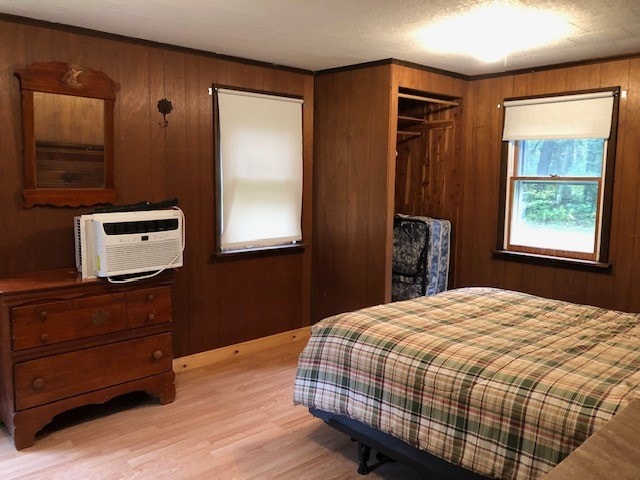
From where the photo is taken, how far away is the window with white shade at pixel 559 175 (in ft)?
12.9

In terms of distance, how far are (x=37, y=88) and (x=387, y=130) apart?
2330mm

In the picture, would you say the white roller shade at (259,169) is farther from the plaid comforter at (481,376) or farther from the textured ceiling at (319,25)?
the plaid comforter at (481,376)

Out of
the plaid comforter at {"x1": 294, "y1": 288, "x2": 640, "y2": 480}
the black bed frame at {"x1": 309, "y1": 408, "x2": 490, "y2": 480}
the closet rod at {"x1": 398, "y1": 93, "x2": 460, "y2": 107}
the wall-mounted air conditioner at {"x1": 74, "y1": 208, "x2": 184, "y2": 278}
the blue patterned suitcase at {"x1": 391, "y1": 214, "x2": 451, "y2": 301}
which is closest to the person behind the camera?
the plaid comforter at {"x1": 294, "y1": 288, "x2": 640, "y2": 480}

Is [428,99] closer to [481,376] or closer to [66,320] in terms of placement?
[481,376]

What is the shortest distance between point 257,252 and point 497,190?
2049mm

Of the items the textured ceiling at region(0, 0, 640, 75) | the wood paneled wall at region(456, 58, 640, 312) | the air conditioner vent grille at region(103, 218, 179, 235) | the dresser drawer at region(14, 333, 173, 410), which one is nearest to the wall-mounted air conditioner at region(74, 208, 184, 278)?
the air conditioner vent grille at region(103, 218, 179, 235)

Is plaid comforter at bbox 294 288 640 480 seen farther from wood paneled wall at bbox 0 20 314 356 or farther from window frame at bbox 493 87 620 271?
wood paneled wall at bbox 0 20 314 356

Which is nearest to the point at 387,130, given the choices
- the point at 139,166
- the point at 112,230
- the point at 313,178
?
the point at 313,178

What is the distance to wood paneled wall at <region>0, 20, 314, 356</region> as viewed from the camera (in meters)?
3.15

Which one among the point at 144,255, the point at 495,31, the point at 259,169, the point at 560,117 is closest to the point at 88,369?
the point at 144,255

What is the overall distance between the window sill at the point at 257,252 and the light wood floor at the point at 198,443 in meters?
0.93

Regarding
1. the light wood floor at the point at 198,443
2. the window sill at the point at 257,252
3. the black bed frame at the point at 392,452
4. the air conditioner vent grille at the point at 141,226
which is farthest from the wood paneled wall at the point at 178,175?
the black bed frame at the point at 392,452

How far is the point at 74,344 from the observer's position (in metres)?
2.98

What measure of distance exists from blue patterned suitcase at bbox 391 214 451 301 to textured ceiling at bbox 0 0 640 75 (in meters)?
1.30
